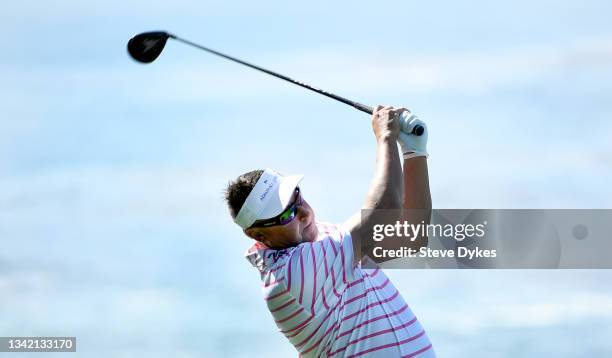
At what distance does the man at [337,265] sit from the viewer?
6.00 m

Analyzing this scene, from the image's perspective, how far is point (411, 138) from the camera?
20.2 ft

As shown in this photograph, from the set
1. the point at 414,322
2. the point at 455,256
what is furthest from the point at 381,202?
the point at 455,256

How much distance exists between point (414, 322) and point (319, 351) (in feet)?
1.61

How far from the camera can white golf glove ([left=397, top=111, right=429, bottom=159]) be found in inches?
242

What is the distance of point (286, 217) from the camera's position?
616cm

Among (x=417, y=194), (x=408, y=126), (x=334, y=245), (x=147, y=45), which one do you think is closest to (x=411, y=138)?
(x=408, y=126)

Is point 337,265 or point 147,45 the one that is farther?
point 147,45

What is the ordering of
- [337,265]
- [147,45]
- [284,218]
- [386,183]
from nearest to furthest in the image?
[386,183]
[337,265]
[284,218]
[147,45]

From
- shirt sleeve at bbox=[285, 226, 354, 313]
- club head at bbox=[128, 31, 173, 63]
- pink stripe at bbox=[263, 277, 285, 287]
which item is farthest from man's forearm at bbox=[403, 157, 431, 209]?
club head at bbox=[128, 31, 173, 63]

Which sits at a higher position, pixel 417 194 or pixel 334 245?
pixel 417 194

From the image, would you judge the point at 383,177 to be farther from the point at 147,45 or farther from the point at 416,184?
the point at 147,45

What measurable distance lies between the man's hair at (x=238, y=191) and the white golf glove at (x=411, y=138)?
743 millimetres

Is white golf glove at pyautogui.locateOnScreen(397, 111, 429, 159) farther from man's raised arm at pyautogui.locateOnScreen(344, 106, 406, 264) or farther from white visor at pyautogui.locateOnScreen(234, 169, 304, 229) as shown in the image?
white visor at pyautogui.locateOnScreen(234, 169, 304, 229)

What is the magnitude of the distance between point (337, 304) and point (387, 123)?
916 mm
